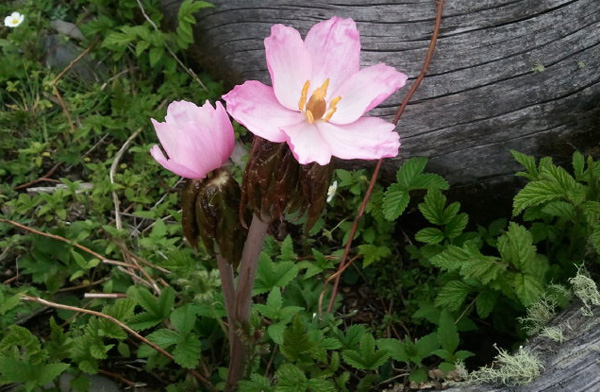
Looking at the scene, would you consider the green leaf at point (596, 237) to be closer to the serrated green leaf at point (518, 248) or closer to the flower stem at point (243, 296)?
the serrated green leaf at point (518, 248)

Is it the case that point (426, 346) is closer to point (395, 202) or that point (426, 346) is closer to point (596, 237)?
point (395, 202)

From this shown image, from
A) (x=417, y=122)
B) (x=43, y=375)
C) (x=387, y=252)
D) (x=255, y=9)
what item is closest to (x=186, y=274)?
(x=43, y=375)

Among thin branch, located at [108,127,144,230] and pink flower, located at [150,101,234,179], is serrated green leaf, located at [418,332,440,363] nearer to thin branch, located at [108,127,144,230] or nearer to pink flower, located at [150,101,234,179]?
→ pink flower, located at [150,101,234,179]

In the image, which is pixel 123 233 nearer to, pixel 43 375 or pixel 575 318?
pixel 43 375

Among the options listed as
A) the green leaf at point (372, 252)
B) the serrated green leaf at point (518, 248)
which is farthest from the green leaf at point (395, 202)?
the serrated green leaf at point (518, 248)

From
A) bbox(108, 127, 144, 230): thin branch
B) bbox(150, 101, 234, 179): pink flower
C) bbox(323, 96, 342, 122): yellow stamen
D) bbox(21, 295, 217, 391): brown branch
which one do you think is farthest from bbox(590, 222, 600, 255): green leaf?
bbox(108, 127, 144, 230): thin branch

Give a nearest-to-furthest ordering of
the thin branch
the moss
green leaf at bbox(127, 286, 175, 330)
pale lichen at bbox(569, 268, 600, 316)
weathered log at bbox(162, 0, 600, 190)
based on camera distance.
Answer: the moss, pale lichen at bbox(569, 268, 600, 316), green leaf at bbox(127, 286, 175, 330), weathered log at bbox(162, 0, 600, 190), the thin branch
